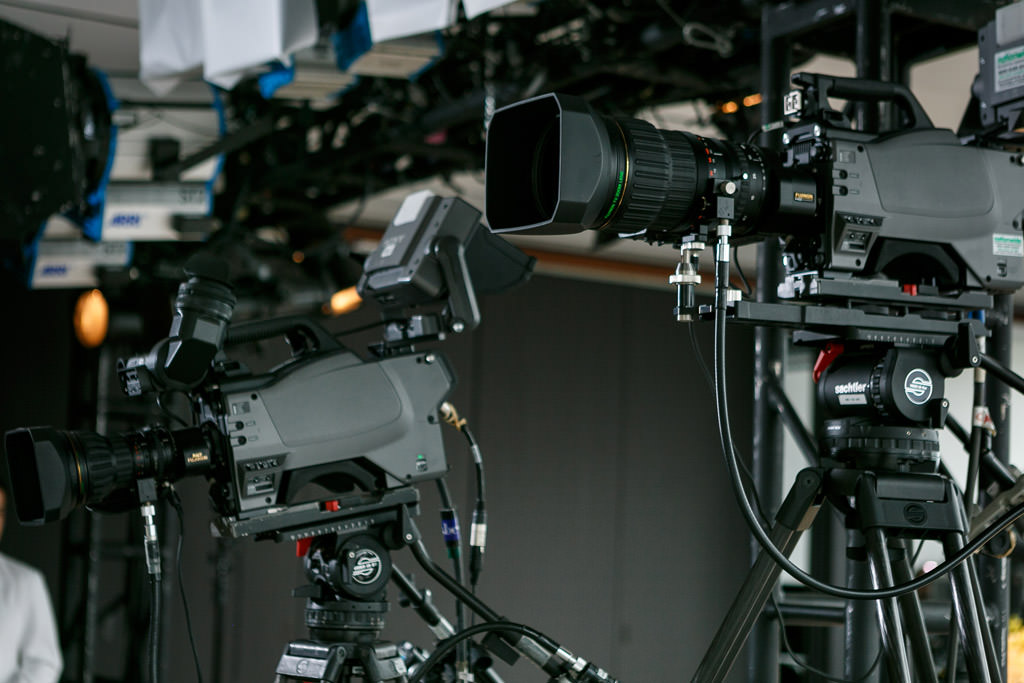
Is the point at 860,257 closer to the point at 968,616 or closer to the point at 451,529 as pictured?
the point at 968,616

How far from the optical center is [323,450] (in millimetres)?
1704

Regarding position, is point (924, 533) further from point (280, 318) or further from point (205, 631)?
point (205, 631)

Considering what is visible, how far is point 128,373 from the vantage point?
1.68m

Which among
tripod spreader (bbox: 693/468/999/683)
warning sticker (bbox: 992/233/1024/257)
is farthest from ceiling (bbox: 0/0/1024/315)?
tripod spreader (bbox: 693/468/999/683)

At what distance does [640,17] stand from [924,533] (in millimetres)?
1789

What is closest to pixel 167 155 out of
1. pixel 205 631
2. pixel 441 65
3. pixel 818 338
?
pixel 441 65

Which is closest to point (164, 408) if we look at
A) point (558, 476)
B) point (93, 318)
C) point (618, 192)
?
point (618, 192)

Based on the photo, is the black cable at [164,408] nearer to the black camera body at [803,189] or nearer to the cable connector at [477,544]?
the cable connector at [477,544]

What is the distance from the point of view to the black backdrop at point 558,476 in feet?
17.7

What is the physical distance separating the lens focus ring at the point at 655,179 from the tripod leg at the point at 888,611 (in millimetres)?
462

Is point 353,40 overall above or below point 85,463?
above

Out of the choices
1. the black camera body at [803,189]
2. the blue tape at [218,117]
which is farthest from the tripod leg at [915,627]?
the blue tape at [218,117]

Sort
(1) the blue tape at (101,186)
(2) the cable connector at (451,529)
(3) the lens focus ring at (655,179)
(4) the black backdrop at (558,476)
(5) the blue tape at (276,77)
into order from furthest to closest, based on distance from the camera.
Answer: (4) the black backdrop at (558,476)
(1) the blue tape at (101,186)
(5) the blue tape at (276,77)
(2) the cable connector at (451,529)
(3) the lens focus ring at (655,179)

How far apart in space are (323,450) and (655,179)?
2.29ft
